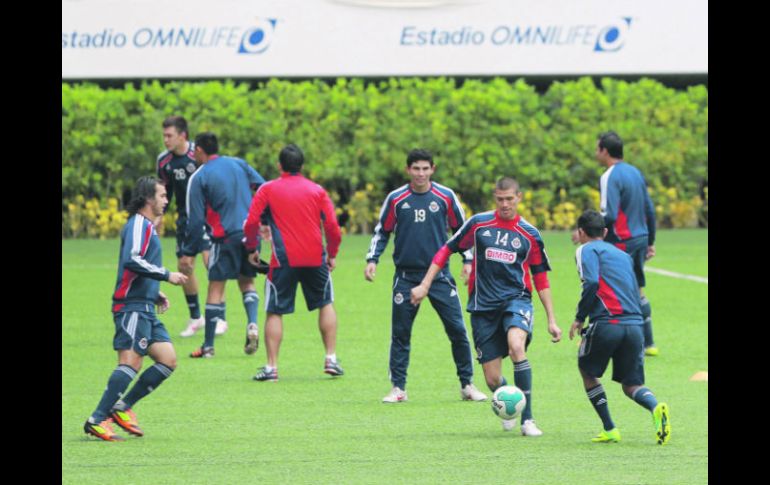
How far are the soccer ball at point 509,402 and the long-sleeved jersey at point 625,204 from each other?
4.15 m

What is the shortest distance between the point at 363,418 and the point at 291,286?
225 cm

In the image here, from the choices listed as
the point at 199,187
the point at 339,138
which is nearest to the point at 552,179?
the point at 339,138

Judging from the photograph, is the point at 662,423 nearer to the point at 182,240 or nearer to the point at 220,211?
the point at 220,211

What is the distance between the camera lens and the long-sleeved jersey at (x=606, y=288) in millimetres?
10297

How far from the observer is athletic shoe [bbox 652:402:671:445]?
10.0 meters

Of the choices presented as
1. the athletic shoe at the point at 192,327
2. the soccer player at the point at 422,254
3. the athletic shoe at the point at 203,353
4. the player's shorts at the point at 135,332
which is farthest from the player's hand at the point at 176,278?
the athletic shoe at the point at 192,327

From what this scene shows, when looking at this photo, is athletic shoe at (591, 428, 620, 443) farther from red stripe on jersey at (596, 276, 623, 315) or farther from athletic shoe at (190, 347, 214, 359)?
athletic shoe at (190, 347, 214, 359)

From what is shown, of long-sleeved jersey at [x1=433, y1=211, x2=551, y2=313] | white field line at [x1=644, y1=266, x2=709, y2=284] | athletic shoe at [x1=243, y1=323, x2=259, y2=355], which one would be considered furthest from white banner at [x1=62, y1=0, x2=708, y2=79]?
long-sleeved jersey at [x1=433, y1=211, x2=551, y2=313]

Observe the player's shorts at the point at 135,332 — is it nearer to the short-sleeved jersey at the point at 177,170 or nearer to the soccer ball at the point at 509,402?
the soccer ball at the point at 509,402

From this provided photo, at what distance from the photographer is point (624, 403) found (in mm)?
12117

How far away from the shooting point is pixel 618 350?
33.9ft
